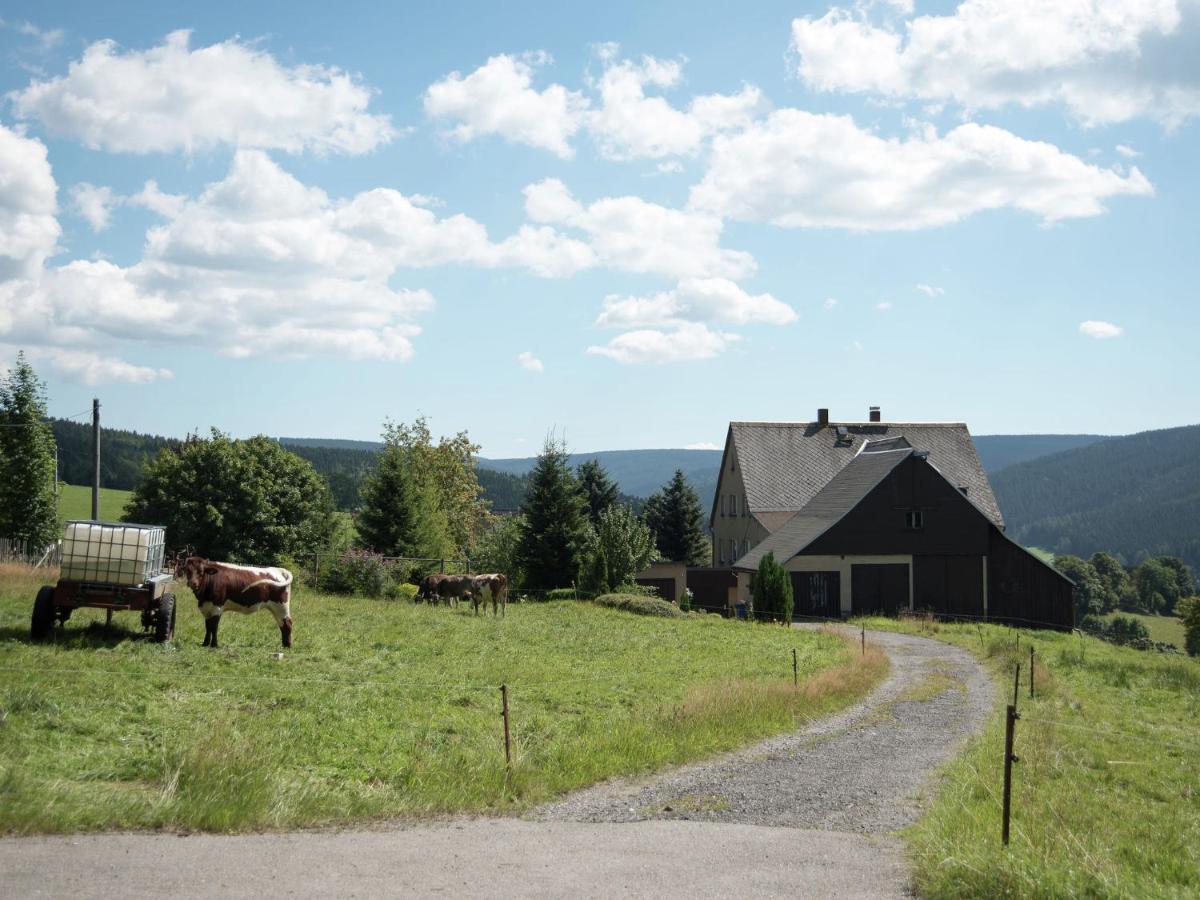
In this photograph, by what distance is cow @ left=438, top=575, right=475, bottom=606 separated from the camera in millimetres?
34312

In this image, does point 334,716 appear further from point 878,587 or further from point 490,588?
point 878,587

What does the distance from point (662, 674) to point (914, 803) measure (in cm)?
958

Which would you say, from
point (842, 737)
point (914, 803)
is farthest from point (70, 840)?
point (842, 737)

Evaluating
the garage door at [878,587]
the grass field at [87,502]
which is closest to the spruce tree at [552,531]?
the garage door at [878,587]

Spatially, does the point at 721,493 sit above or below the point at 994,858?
above

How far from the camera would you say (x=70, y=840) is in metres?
8.31

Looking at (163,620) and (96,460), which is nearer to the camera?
(163,620)

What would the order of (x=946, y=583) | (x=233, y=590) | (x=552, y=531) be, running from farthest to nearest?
(x=946, y=583), (x=552, y=531), (x=233, y=590)

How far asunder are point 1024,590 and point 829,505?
9881 mm

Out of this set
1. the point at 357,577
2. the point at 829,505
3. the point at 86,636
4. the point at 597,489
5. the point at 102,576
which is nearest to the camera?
the point at 102,576

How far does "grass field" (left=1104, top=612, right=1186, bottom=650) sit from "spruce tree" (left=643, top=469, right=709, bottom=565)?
68.5 m

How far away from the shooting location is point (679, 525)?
73.8m

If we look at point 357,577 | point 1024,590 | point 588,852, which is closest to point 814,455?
point 1024,590

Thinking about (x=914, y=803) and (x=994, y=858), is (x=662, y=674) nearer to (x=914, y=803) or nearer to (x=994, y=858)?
(x=914, y=803)
